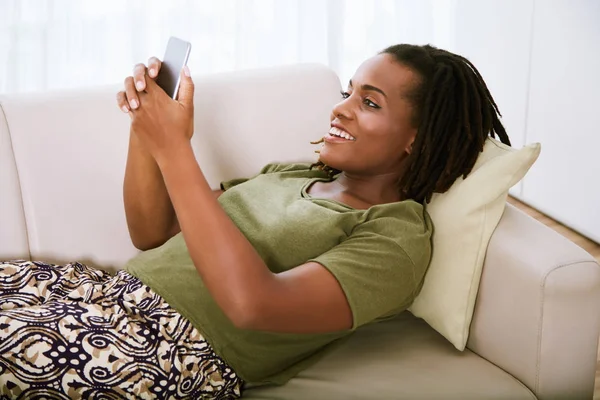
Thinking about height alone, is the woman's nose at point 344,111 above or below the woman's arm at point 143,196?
above

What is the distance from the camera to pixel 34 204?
165 centimetres

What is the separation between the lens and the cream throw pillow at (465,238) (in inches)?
58.0

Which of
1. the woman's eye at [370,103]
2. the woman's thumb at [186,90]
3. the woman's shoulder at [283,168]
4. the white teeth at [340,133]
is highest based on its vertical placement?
the woman's thumb at [186,90]

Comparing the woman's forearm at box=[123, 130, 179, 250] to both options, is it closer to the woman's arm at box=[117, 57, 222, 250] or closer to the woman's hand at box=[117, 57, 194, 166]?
the woman's arm at box=[117, 57, 222, 250]

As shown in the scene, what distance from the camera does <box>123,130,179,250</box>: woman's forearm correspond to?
1618 millimetres

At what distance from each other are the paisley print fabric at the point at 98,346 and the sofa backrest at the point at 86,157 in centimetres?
20

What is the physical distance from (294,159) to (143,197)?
42cm

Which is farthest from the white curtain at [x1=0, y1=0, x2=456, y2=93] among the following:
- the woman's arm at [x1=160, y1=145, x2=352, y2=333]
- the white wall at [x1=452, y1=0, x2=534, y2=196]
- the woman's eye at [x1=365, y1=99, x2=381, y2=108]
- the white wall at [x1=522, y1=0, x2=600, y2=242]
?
the woman's arm at [x1=160, y1=145, x2=352, y2=333]

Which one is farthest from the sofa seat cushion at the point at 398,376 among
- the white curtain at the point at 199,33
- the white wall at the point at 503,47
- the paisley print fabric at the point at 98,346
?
the white wall at the point at 503,47

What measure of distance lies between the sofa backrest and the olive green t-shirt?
0.21 meters

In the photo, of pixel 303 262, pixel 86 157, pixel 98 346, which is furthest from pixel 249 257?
pixel 86 157

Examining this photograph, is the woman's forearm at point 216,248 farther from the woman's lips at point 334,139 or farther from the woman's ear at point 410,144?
the woman's ear at point 410,144

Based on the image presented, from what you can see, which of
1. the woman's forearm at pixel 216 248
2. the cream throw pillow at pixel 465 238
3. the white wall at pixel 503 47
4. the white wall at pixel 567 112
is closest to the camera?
the woman's forearm at pixel 216 248

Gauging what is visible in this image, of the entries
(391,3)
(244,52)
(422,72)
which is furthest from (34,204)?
(391,3)
